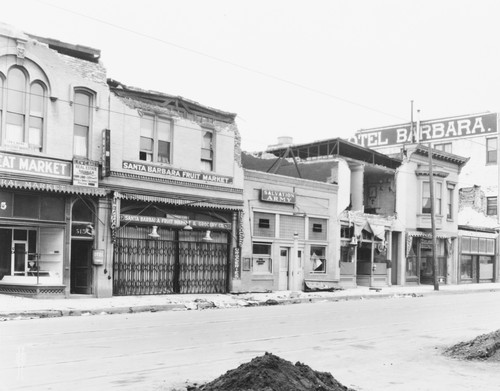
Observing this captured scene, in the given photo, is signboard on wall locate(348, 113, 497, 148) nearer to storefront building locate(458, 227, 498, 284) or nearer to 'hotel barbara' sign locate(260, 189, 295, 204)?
storefront building locate(458, 227, 498, 284)

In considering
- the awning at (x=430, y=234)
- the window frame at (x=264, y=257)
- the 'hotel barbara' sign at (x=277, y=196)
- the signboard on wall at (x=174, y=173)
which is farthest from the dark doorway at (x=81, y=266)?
the awning at (x=430, y=234)

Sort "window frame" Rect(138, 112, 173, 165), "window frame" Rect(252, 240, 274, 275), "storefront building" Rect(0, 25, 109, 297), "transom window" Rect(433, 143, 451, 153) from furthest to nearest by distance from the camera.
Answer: "transom window" Rect(433, 143, 451, 153)
"window frame" Rect(252, 240, 274, 275)
"window frame" Rect(138, 112, 173, 165)
"storefront building" Rect(0, 25, 109, 297)

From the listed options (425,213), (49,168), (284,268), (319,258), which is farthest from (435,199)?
(49,168)

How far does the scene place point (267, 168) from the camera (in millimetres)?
37156

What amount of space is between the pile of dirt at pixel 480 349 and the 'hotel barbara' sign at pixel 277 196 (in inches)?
690

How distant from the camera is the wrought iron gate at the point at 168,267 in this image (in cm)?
2350

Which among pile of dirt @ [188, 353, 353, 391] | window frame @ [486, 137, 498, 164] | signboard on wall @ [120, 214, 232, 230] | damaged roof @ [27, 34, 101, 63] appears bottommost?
pile of dirt @ [188, 353, 353, 391]

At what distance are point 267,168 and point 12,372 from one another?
29.0 m

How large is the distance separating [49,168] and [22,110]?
2.11m

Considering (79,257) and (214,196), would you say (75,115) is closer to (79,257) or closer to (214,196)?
(79,257)

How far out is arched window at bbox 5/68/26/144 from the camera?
2088 cm

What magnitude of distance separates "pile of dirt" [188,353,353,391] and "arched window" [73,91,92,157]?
16.5 meters

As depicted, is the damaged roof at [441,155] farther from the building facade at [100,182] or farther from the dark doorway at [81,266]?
the dark doorway at [81,266]

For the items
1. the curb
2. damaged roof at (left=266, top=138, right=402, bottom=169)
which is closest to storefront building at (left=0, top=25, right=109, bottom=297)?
the curb
